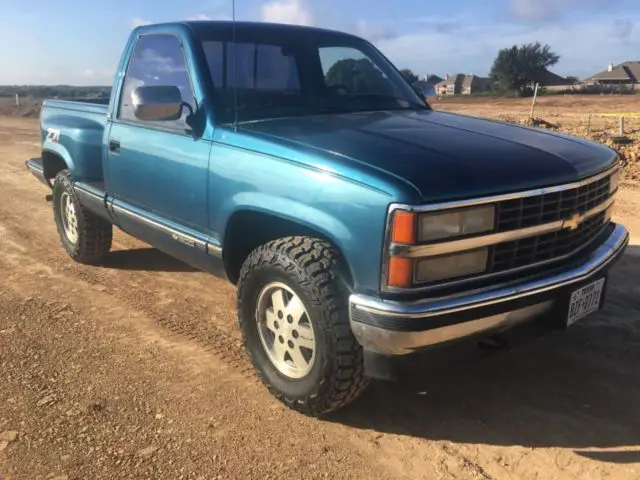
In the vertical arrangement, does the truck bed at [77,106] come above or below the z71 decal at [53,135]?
above

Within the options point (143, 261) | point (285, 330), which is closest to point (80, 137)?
point (143, 261)

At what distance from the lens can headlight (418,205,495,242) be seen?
260 centimetres

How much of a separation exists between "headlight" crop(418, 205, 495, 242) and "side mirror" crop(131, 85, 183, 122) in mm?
1789

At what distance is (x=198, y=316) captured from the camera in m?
4.54

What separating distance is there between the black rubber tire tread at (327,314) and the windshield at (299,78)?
1018 millimetres

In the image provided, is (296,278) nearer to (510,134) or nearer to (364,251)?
(364,251)

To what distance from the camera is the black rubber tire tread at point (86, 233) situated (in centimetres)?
545

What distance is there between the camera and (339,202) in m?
2.78

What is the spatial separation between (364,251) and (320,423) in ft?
3.29

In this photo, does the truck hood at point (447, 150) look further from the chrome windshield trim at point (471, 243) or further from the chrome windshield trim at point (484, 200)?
the chrome windshield trim at point (471, 243)

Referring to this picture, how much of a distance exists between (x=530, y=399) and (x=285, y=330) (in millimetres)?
1352

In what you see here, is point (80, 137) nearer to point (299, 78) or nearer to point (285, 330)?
point (299, 78)

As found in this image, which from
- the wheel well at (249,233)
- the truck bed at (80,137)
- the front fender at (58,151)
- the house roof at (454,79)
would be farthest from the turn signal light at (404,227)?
the house roof at (454,79)

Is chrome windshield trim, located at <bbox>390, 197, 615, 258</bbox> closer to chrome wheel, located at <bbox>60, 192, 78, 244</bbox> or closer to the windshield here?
the windshield
